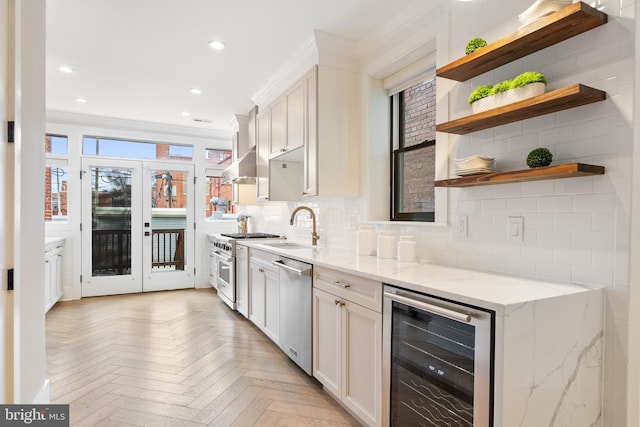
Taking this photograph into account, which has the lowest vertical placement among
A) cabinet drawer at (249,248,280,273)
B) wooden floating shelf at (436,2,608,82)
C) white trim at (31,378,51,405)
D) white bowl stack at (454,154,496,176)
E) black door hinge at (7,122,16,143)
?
white trim at (31,378,51,405)

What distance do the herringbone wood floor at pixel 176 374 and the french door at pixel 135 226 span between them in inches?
47.4

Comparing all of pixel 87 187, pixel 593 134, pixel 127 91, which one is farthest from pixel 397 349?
pixel 87 187

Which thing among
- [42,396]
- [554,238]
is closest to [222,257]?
[42,396]

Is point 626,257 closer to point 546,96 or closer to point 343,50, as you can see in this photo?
point 546,96

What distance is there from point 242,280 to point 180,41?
2514 millimetres

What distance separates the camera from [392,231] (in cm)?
263

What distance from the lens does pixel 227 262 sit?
14.9 ft

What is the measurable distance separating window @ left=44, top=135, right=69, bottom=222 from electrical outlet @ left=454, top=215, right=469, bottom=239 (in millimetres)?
5552

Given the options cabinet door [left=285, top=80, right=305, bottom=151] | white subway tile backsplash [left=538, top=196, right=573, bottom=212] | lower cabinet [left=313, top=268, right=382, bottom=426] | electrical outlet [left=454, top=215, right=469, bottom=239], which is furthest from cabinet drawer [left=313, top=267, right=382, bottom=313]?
cabinet door [left=285, top=80, right=305, bottom=151]

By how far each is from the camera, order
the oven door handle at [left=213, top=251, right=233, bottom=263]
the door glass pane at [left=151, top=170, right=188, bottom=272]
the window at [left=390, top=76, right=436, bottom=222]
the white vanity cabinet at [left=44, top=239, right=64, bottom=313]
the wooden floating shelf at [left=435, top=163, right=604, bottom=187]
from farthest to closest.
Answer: the door glass pane at [left=151, top=170, right=188, bottom=272] → the oven door handle at [left=213, top=251, right=233, bottom=263] → the white vanity cabinet at [left=44, top=239, right=64, bottom=313] → the window at [left=390, top=76, right=436, bottom=222] → the wooden floating shelf at [left=435, top=163, right=604, bottom=187]

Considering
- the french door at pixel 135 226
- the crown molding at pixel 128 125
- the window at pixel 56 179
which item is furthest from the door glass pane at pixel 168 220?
the window at pixel 56 179

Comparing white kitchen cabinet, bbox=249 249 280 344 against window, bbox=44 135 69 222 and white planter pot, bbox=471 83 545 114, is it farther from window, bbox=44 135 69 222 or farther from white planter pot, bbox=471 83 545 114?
window, bbox=44 135 69 222

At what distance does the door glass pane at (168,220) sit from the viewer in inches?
229

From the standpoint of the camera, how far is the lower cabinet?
6.15 ft
